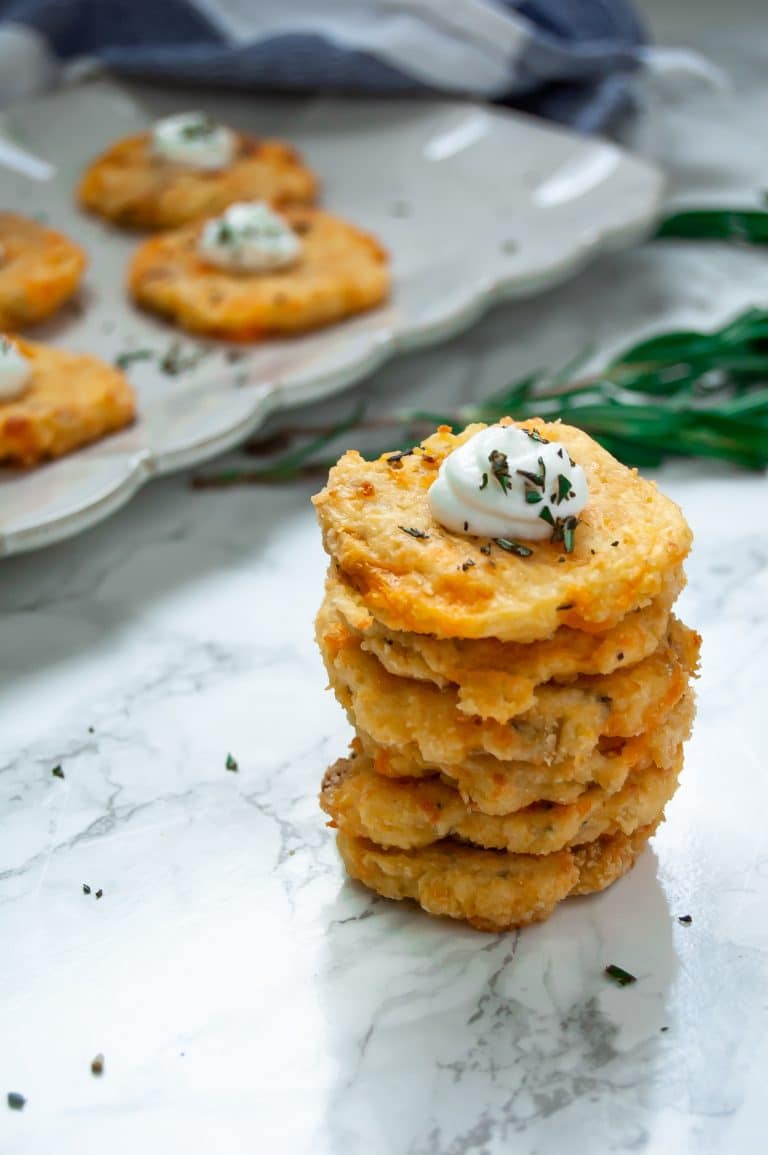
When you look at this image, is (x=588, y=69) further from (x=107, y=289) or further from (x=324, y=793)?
(x=324, y=793)

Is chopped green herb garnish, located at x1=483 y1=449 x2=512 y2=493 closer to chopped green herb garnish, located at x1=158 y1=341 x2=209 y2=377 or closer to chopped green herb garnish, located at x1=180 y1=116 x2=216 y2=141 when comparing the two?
chopped green herb garnish, located at x1=158 y1=341 x2=209 y2=377

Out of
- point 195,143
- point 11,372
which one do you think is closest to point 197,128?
point 195,143

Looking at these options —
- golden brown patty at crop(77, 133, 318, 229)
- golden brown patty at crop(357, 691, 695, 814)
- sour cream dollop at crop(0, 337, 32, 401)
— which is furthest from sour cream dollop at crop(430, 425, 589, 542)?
golden brown patty at crop(77, 133, 318, 229)

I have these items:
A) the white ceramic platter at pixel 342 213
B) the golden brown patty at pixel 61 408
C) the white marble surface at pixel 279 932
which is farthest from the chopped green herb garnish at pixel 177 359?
the white marble surface at pixel 279 932

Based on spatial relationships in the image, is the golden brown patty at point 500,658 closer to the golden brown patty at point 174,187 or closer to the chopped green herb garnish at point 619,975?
the chopped green herb garnish at point 619,975

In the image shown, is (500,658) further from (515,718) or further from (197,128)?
(197,128)

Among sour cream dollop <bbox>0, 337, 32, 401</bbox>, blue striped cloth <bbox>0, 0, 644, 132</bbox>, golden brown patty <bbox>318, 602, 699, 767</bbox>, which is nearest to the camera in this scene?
golden brown patty <bbox>318, 602, 699, 767</bbox>
